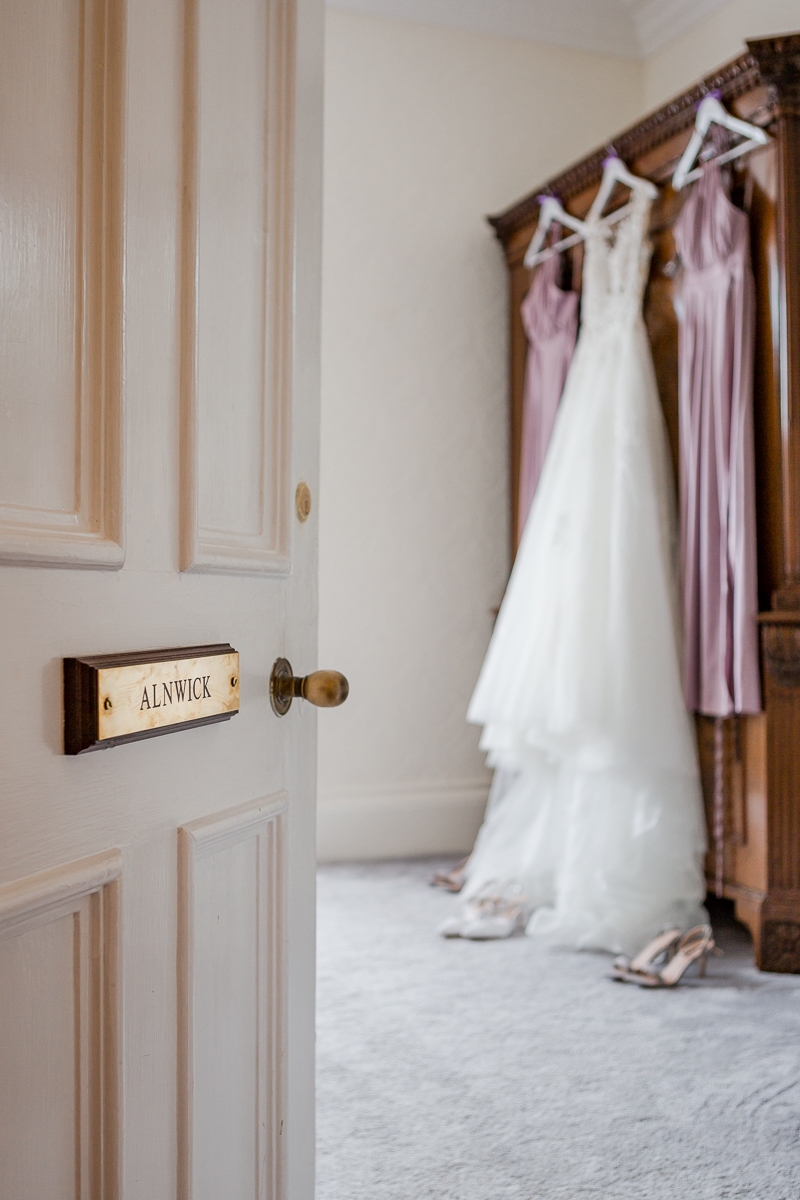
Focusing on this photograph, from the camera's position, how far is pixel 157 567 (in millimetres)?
756

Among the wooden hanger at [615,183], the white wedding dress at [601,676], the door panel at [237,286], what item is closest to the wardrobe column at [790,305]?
the white wedding dress at [601,676]

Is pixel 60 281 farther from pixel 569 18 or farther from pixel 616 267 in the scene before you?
pixel 569 18

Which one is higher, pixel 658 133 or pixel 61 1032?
pixel 658 133

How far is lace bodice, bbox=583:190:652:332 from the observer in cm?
283

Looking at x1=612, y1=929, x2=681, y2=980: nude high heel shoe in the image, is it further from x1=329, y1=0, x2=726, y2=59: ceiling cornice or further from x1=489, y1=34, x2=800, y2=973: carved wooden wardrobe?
x1=329, y1=0, x2=726, y2=59: ceiling cornice

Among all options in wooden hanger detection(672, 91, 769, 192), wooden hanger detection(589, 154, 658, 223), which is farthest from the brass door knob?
wooden hanger detection(589, 154, 658, 223)

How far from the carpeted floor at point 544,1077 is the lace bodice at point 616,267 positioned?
5.64 feet

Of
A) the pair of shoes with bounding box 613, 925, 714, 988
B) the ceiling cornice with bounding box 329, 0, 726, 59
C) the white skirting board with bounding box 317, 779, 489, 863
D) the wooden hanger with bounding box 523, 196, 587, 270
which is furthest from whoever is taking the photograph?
the ceiling cornice with bounding box 329, 0, 726, 59

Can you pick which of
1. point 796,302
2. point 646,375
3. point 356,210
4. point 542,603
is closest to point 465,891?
point 542,603

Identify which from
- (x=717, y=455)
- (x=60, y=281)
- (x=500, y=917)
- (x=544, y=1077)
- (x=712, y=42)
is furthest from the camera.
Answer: (x=712, y=42)

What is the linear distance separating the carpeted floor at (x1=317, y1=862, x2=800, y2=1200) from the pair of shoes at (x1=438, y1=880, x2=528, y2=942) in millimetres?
39

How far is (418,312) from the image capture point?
357 centimetres

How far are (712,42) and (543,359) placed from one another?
126cm

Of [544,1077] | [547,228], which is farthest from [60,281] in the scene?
[547,228]
